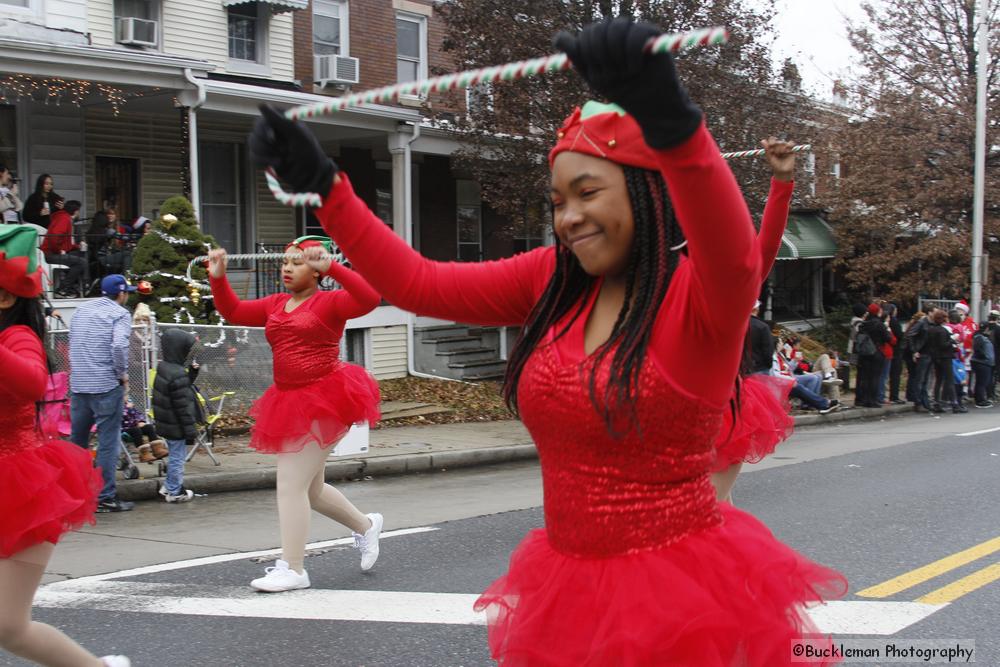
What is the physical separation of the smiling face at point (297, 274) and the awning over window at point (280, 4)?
42.8ft

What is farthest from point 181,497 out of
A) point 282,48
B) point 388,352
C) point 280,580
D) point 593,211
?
point 282,48

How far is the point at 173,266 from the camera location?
47.9ft

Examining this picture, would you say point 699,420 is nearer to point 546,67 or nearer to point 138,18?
point 546,67

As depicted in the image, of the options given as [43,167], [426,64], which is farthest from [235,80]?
[426,64]

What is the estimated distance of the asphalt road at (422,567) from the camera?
5348 millimetres

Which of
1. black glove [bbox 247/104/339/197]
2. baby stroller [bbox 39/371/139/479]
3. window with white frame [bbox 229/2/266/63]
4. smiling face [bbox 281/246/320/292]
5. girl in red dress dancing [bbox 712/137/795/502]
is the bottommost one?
girl in red dress dancing [bbox 712/137/795/502]

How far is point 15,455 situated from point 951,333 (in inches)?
751

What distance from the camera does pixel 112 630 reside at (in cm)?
559

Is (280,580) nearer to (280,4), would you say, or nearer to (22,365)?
(22,365)

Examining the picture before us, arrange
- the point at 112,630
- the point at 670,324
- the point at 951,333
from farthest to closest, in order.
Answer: the point at 951,333
the point at 112,630
the point at 670,324

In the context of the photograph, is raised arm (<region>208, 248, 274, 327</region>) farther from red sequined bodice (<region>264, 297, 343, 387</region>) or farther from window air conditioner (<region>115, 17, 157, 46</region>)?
window air conditioner (<region>115, 17, 157, 46</region>)

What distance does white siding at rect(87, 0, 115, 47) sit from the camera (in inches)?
661

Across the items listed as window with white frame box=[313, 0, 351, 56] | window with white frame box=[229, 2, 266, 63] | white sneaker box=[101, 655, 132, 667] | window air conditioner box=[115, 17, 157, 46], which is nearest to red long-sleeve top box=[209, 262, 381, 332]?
white sneaker box=[101, 655, 132, 667]

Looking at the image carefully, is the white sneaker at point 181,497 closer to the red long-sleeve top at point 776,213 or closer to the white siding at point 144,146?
the red long-sleeve top at point 776,213
